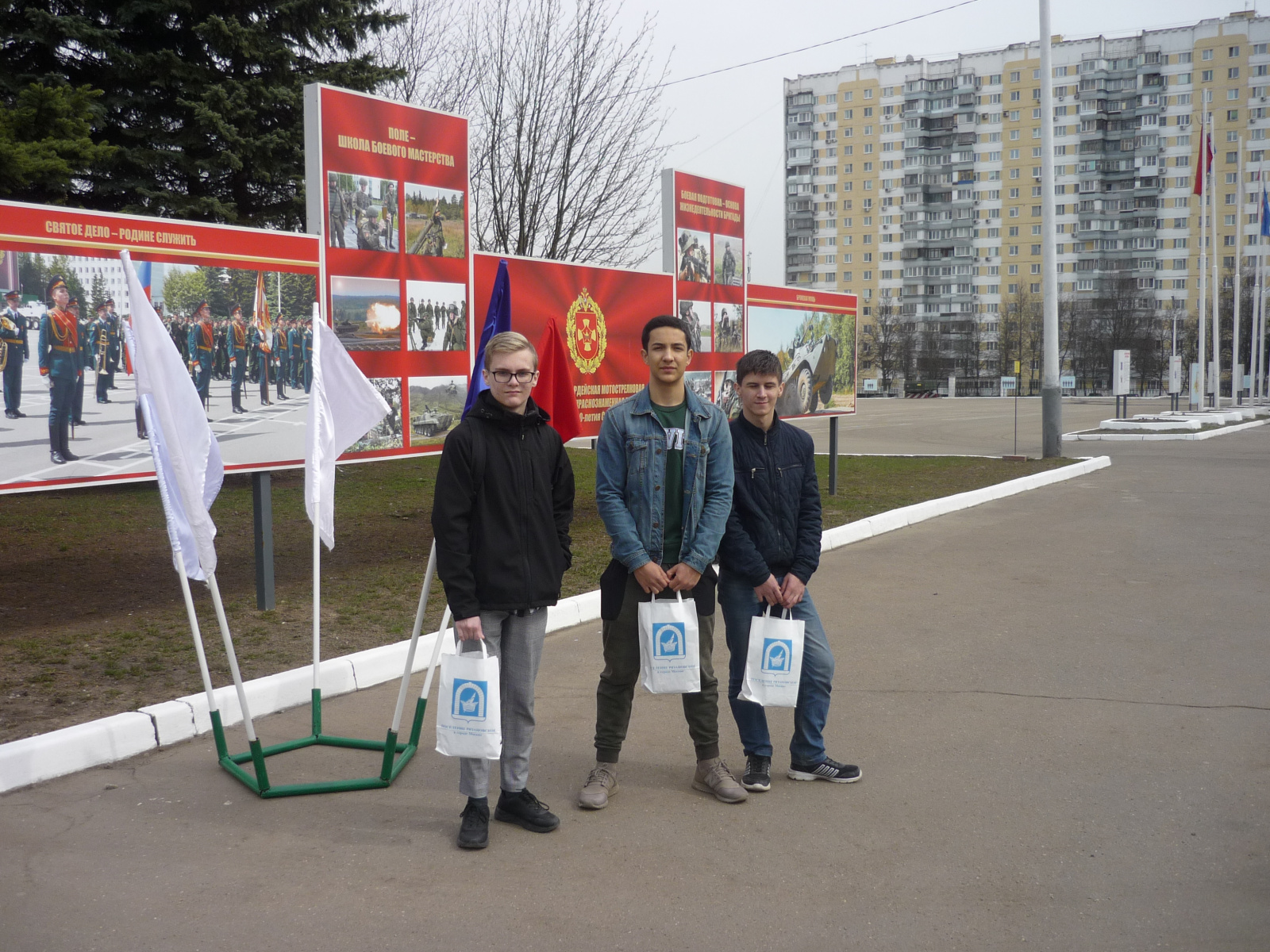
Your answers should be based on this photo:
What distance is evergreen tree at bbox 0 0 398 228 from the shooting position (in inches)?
542

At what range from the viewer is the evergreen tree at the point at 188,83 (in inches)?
542

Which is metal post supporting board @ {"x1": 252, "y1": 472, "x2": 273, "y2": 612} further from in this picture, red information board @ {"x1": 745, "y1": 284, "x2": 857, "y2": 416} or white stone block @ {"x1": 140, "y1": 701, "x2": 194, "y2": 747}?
red information board @ {"x1": 745, "y1": 284, "x2": 857, "y2": 416}

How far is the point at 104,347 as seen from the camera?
22.9 feet

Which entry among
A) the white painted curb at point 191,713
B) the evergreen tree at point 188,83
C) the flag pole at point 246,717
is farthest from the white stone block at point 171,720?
the evergreen tree at point 188,83

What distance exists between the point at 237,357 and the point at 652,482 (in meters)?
4.57

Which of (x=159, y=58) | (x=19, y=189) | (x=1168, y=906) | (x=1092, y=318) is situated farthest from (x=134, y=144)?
(x=1092, y=318)

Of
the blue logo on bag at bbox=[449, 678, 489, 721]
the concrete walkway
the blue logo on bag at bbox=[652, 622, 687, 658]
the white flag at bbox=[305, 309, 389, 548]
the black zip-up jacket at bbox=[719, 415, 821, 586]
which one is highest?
the white flag at bbox=[305, 309, 389, 548]

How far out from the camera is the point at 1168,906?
3.48 m

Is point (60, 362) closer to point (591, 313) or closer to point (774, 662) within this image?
point (774, 662)

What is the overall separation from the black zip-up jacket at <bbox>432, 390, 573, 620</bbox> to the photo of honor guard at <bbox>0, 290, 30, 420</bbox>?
3.84 meters

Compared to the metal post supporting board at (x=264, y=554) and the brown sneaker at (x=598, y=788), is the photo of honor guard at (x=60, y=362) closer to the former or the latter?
the metal post supporting board at (x=264, y=554)

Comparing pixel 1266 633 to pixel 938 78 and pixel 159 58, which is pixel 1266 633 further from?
pixel 938 78

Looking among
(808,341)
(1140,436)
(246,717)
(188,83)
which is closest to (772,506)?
(246,717)

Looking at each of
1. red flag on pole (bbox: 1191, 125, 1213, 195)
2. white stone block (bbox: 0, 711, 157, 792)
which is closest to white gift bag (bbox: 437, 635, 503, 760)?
white stone block (bbox: 0, 711, 157, 792)
